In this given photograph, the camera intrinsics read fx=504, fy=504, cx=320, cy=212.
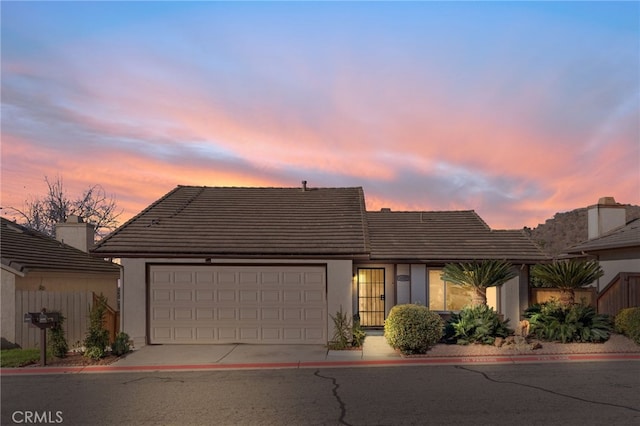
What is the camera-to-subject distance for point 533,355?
13.8 m

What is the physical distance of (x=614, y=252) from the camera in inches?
837

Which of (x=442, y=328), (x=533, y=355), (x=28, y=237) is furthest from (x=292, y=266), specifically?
(x=28, y=237)

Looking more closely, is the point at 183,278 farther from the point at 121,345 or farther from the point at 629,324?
the point at 629,324

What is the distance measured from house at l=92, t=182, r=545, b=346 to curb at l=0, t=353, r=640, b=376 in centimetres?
276

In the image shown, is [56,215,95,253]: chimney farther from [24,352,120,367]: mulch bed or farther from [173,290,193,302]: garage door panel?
[24,352,120,367]: mulch bed

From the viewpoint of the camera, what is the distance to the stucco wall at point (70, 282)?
655 inches

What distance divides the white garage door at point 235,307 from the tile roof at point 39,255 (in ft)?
10.1

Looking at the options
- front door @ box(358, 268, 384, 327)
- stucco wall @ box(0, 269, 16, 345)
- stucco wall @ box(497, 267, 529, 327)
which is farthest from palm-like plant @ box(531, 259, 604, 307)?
stucco wall @ box(0, 269, 16, 345)

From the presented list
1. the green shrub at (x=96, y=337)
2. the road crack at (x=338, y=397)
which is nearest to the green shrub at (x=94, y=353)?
the green shrub at (x=96, y=337)

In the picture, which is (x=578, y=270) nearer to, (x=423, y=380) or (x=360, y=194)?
(x=423, y=380)

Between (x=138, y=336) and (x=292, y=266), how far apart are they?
5303 mm

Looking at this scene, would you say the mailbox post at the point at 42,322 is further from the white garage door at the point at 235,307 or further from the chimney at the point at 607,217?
the chimney at the point at 607,217

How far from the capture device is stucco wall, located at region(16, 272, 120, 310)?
54.5 ft

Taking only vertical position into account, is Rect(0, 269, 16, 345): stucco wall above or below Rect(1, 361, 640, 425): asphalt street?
above
